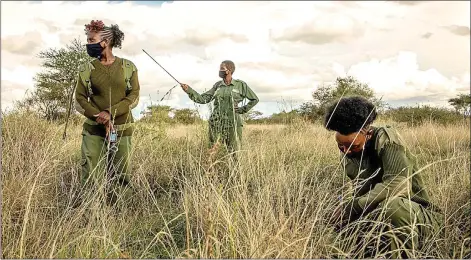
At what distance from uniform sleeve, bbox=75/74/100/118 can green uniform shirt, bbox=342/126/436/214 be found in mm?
2221

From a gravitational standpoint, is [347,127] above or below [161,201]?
above

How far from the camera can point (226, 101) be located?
6.04 meters

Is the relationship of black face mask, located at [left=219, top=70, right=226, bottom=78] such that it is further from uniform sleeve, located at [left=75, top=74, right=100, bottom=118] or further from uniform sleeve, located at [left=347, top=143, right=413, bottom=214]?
uniform sleeve, located at [left=347, top=143, right=413, bottom=214]

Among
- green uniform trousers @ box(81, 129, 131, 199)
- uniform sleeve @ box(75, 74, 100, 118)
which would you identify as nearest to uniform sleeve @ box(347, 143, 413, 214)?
green uniform trousers @ box(81, 129, 131, 199)

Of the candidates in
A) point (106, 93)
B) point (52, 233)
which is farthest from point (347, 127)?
point (106, 93)

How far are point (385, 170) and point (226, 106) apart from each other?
301cm

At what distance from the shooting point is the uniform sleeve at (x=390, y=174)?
10.3 feet

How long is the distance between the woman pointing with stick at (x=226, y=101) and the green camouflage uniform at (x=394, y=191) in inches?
92.7

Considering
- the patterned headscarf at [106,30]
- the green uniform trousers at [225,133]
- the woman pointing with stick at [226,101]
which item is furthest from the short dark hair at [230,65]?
the patterned headscarf at [106,30]

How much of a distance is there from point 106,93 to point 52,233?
158 centimetres

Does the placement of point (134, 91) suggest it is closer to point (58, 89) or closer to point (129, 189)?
point (129, 189)

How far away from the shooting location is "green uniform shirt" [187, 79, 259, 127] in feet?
19.3

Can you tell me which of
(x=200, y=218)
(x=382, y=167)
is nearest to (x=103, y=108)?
(x=200, y=218)

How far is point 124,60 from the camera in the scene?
15.4 feet
